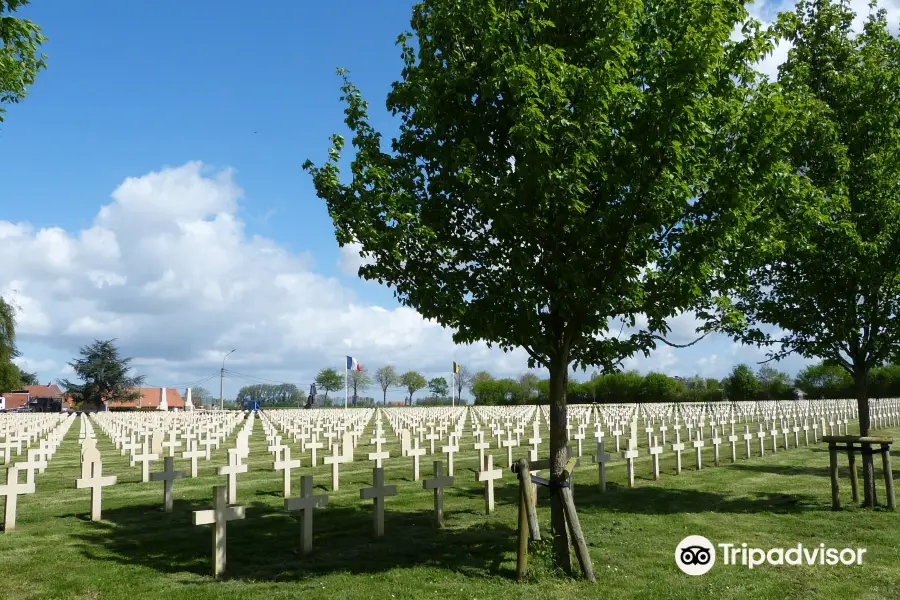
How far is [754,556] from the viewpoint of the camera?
25.6 ft

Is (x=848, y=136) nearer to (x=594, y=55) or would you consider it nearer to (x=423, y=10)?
(x=594, y=55)

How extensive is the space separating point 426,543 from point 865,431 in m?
9.13

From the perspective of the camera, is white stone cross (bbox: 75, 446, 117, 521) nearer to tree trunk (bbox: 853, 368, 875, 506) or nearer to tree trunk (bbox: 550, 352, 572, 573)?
tree trunk (bbox: 550, 352, 572, 573)

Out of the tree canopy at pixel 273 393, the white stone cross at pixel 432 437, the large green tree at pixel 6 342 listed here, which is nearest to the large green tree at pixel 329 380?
the tree canopy at pixel 273 393

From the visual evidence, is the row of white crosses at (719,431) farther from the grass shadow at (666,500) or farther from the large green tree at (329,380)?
the large green tree at (329,380)

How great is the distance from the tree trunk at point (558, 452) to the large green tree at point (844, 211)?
187 inches

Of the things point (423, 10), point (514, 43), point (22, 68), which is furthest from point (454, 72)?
point (22, 68)

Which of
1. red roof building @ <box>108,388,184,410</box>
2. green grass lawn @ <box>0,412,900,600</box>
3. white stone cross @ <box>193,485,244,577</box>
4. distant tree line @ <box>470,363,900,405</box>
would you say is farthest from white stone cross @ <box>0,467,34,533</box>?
red roof building @ <box>108,388,184,410</box>

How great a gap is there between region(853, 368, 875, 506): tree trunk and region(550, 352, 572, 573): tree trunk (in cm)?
615

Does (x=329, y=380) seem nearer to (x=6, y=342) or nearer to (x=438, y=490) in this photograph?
(x=6, y=342)

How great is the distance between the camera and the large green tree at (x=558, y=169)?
6.86 metres

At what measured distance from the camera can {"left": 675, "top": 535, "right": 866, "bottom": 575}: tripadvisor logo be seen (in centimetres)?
753

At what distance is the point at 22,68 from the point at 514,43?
7.60 meters

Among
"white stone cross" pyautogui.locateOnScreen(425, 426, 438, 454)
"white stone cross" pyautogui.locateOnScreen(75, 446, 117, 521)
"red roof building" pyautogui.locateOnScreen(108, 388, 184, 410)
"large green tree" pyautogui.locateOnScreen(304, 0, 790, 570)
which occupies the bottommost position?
"red roof building" pyautogui.locateOnScreen(108, 388, 184, 410)
